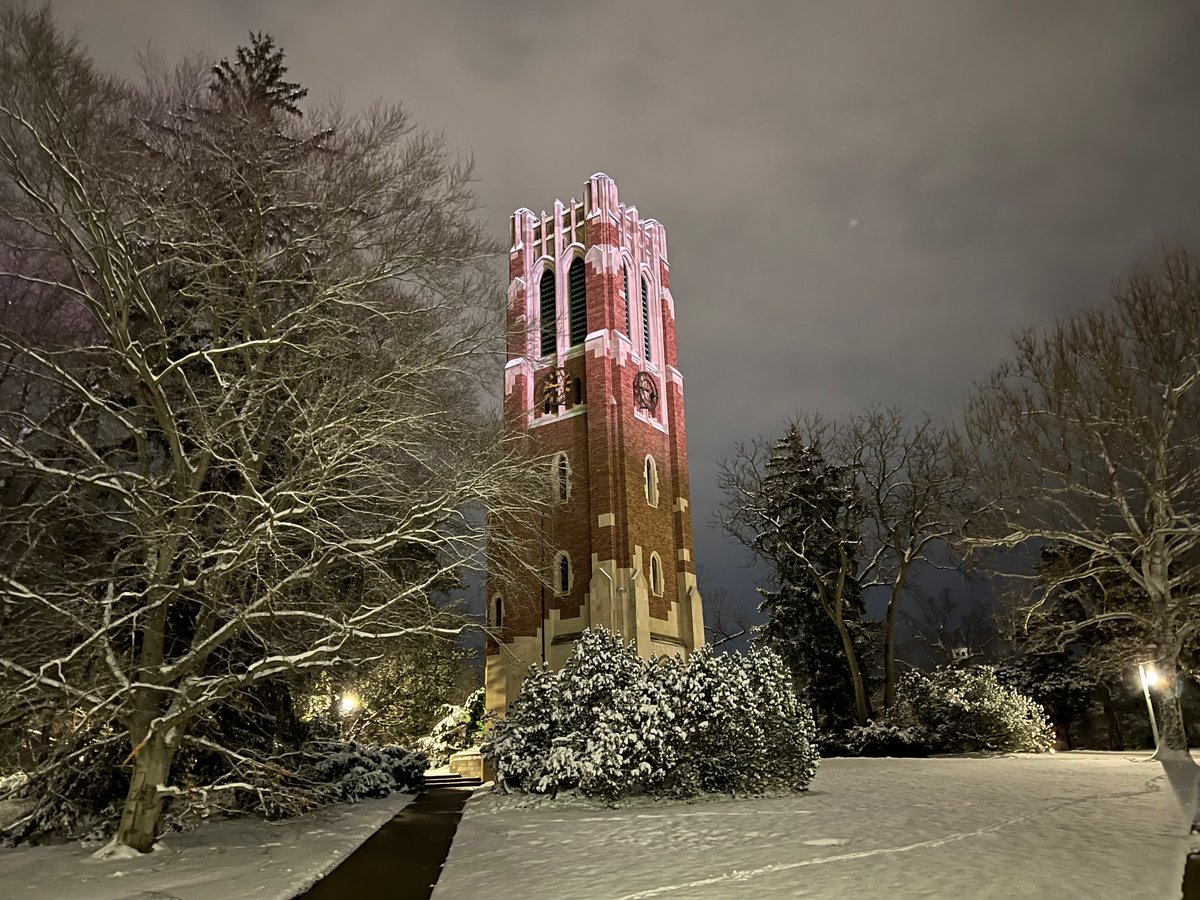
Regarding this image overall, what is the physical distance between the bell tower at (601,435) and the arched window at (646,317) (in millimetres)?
58

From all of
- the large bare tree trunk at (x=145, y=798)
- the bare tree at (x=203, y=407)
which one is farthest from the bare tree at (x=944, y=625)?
the large bare tree trunk at (x=145, y=798)

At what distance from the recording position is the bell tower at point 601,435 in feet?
87.6

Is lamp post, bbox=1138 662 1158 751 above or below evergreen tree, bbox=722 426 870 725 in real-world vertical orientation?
below

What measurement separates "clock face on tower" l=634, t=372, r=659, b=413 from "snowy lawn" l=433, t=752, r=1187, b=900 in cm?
1845

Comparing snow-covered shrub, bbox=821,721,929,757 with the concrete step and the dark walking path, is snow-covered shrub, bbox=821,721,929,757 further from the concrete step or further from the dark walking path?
the dark walking path

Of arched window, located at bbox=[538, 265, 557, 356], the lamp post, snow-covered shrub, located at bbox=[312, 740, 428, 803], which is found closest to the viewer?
snow-covered shrub, located at bbox=[312, 740, 428, 803]

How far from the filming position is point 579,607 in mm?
26719

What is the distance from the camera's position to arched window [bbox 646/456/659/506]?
95.8 feet

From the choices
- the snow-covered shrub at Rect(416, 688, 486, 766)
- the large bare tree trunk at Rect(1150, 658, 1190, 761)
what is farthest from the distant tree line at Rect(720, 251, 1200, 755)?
the snow-covered shrub at Rect(416, 688, 486, 766)

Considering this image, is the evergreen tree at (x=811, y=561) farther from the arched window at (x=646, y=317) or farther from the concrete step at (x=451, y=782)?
the concrete step at (x=451, y=782)

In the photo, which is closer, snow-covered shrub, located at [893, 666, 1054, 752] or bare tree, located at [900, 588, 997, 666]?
snow-covered shrub, located at [893, 666, 1054, 752]

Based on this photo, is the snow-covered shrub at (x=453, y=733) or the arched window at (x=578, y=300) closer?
the snow-covered shrub at (x=453, y=733)

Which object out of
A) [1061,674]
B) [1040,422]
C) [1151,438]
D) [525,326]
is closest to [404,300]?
[525,326]

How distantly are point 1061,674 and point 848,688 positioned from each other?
650 cm
